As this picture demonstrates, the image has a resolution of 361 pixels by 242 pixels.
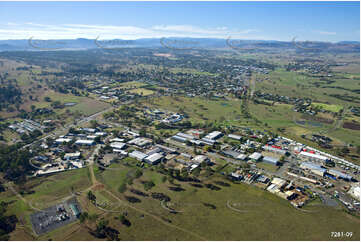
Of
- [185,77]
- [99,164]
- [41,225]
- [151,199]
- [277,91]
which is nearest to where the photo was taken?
[41,225]

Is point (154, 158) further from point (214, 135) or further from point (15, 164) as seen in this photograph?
point (15, 164)

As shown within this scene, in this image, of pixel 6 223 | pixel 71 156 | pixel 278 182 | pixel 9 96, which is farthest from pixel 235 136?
pixel 9 96

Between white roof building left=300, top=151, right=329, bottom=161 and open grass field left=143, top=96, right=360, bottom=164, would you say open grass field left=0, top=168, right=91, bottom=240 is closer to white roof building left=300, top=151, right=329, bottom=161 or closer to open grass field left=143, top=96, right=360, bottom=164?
open grass field left=143, top=96, right=360, bottom=164

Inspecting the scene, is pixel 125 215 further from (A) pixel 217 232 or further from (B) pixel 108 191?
(A) pixel 217 232

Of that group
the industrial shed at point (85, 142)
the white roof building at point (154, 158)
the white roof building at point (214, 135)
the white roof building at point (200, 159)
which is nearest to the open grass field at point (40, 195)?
Result: the industrial shed at point (85, 142)

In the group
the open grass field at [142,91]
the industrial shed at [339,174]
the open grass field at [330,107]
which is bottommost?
the open grass field at [330,107]

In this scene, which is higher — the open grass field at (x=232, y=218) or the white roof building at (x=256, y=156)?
the white roof building at (x=256, y=156)

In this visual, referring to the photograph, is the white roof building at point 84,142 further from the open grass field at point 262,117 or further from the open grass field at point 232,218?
the open grass field at point 262,117

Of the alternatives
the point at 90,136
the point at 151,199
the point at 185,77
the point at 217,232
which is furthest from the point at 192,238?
the point at 185,77
